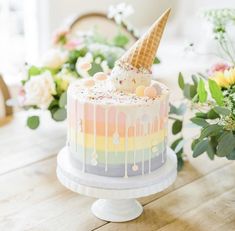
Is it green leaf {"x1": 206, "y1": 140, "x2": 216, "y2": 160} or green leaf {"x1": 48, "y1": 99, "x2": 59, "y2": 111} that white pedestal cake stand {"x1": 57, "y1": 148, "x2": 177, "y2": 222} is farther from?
green leaf {"x1": 48, "y1": 99, "x2": 59, "y2": 111}

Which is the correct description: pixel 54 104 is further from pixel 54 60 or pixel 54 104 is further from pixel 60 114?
pixel 54 60

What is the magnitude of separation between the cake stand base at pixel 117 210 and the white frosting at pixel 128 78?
271 millimetres

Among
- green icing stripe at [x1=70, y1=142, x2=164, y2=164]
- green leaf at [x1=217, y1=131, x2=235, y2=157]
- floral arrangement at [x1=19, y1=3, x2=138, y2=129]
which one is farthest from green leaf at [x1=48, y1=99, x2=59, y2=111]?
green leaf at [x1=217, y1=131, x2=235, y2=157]

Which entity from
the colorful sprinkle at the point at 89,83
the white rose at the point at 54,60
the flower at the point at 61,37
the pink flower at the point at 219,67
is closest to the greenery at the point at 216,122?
the pink flower at the point at 219,67

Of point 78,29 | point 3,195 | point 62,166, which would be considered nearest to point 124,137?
point 62,166

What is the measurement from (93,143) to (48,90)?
0.50 meters

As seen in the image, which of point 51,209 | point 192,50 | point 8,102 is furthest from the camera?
point 8,102

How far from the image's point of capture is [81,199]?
1.26m

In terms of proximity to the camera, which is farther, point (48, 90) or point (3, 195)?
point (48, 90)

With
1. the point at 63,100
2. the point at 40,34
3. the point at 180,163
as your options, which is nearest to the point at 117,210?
the point at 180,163

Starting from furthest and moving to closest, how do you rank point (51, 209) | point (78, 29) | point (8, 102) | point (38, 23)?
point (38, 23)
point (78, 29)
point (8, 102)
point (51, 209)

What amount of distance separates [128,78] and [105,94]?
6 centimetres

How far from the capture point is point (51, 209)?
120 cm

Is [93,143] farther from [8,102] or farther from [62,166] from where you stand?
[8,102]
